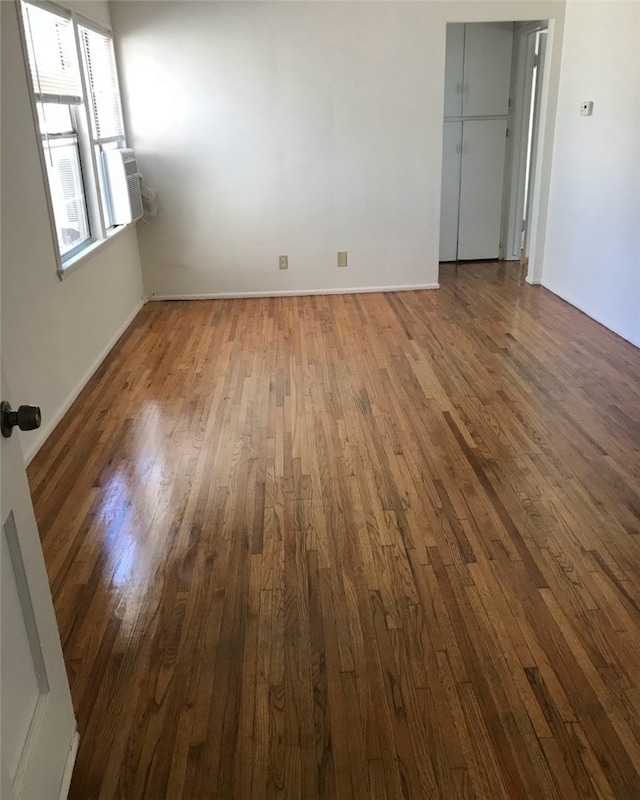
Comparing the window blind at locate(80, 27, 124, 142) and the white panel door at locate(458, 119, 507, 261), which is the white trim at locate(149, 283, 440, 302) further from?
the window blind at locate(80, 27, 124, 142)

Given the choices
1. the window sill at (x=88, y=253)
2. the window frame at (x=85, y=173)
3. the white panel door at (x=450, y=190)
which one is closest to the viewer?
the window frame at (x=85, y=173)

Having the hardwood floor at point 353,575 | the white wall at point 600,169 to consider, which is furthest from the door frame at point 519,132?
the hardwood floor at point 353,575

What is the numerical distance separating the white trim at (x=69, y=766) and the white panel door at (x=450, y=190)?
5.76 metres

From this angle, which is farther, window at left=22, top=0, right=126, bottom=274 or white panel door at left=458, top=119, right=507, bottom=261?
white panel door at left=458, top=119, right=507, bottom=261

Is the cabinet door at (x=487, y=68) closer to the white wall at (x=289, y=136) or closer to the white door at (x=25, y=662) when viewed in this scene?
the white wall at (x=289, y=136)

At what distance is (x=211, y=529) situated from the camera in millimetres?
2523

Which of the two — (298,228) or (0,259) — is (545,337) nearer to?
(298,228)

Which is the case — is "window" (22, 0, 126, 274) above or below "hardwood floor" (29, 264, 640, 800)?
above

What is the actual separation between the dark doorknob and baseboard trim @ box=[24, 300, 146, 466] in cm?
196

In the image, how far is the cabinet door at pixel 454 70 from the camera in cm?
597

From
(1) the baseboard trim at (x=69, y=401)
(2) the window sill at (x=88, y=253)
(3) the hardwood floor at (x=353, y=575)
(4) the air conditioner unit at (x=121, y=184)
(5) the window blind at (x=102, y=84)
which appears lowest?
(3) the hardwood floor at (x=353, y=575)

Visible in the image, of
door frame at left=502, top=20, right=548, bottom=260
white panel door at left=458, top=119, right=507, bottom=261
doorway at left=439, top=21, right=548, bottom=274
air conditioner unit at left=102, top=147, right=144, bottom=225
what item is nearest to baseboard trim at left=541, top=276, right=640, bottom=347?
doorway at left=439, top=21, right=548, bottom=274

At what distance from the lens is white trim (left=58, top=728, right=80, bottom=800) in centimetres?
148

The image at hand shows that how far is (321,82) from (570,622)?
4.49 meters
